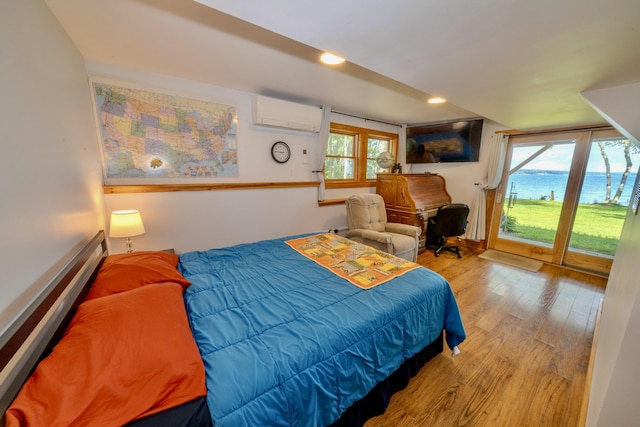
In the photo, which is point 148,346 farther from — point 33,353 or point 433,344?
point 433,344

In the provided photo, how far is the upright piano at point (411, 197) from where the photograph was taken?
11.9ft

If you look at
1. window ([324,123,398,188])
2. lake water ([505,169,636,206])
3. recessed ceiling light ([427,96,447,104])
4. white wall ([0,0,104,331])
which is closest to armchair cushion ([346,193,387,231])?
window ([324,123,398,188])

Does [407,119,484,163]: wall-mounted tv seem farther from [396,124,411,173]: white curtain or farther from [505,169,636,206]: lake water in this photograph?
[505,169,636,206]: lake water

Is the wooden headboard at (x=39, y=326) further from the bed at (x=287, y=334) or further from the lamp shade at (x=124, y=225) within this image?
the lamp shade at (x=124, y=225)

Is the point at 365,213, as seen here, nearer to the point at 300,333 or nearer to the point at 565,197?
the point at 300,333

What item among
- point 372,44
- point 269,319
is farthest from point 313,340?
point 372,44

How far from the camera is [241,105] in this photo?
8.81 feet

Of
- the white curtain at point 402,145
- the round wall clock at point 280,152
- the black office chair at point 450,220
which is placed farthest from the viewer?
the white curtain at point 402,145

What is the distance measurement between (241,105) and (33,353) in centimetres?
260

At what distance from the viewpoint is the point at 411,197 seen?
3633mm

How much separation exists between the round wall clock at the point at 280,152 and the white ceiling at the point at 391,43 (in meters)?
0.74

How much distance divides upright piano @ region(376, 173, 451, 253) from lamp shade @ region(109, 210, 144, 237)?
11.1ft

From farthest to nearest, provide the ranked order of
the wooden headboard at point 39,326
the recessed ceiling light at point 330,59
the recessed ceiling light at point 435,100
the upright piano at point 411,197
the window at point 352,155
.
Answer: the window at point 352,155 → the upright piano at point 411,197 → the recessed ceiling light at point 435,100 → the recessed ceiling light at point 330,59 → the wooden headboard at point 39,326

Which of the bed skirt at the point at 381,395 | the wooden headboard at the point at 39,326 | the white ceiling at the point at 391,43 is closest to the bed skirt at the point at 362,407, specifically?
the bed skirt at the point at 381,395
